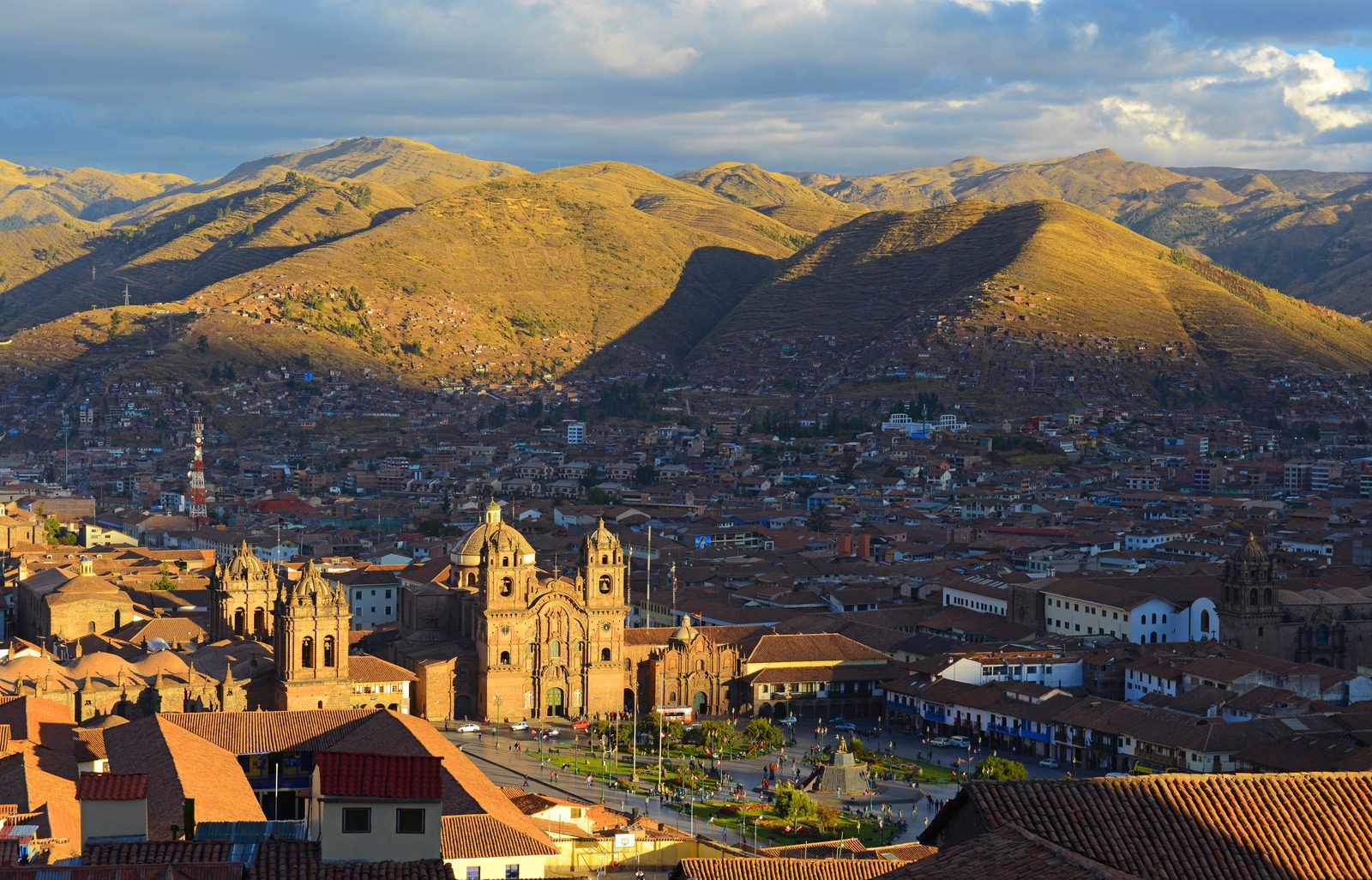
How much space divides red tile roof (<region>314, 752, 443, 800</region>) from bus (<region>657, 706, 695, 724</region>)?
46685mm

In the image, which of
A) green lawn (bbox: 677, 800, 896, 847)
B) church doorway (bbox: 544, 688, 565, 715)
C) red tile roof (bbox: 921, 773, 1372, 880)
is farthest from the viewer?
church doorway (bbox: 544, 688, 565, 715)

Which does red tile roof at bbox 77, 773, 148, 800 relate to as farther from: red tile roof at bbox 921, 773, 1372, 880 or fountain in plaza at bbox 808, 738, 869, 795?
fountain in plaza at bbox 808, 738, 869, 795

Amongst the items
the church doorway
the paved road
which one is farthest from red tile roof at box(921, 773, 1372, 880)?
the church doorway

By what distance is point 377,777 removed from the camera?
72.2 ft

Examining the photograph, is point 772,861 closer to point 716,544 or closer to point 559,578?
point 559,578

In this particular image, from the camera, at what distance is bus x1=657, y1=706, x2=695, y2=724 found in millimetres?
69375

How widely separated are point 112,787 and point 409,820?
169 inches

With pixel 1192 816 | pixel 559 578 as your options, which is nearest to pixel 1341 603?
pixel 559 578

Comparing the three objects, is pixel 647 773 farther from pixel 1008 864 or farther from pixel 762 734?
pixel 1008 864

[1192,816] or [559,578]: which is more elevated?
[1192,816]

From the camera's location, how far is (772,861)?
3066cm

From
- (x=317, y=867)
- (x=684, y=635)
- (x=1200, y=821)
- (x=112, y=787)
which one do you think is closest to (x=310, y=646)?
(x=684, y=635)

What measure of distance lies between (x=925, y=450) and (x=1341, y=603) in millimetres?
79732

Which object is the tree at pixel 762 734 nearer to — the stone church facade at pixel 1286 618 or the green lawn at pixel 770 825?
the green lawn at pixel 770 825
